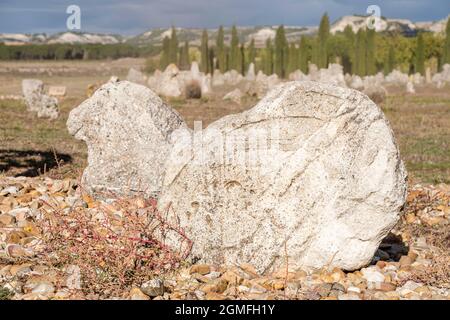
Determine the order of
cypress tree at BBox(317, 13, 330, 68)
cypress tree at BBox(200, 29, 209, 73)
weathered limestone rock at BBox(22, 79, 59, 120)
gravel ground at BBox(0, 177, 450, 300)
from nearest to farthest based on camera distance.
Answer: gravel ground at BBox(0, 177, 450, 300), weathered limestone rock at BBox(22, 79, 59, 120), cypress tree at BBox(317, 13, 330, 68), cypress tree at BBox(200, 29, 209, 73)

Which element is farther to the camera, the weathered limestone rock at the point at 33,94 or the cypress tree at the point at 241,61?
the cypress tree at the point at 241,61

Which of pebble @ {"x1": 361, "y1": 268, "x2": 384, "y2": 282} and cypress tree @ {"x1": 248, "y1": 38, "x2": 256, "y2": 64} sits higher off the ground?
cypress tree @ {"x1": 248, "y1": 38, "x2": 256, "y2": 64}

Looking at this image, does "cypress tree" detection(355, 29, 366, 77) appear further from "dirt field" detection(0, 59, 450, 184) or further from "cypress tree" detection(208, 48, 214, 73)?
"dirt field" detection(0, 59, 450, 184)

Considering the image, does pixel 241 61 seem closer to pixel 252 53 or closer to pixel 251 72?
pixel 252 53

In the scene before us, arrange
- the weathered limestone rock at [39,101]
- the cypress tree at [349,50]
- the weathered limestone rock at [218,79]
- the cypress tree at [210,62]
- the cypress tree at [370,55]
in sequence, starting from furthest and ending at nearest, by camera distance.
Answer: the cypress tree at [210,62], the weathered limestone rock at [218,79], the cypress tree at [349,50], the cypress tree at [370,55], the weathered limestone rock at [39,101]

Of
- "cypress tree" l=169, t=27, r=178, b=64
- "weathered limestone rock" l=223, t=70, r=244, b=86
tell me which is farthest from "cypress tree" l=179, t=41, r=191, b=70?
"weathered limestone rock" l=223, t=70, r=244, b=86

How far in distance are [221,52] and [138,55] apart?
76465mm

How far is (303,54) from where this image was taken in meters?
62.8

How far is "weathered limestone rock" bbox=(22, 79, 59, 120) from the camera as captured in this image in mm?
25297

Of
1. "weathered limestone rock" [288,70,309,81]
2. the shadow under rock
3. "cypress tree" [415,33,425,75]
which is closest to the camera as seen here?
the shadow under rock

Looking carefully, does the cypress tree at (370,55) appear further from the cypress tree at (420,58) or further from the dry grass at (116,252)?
the dry grass at (116,252)

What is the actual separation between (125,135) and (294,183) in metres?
4.06

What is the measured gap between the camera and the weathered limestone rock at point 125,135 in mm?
9312

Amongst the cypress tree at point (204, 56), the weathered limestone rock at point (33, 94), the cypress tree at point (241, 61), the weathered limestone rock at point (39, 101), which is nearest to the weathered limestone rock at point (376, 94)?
the weathered limestone rock at point (39, 101)
